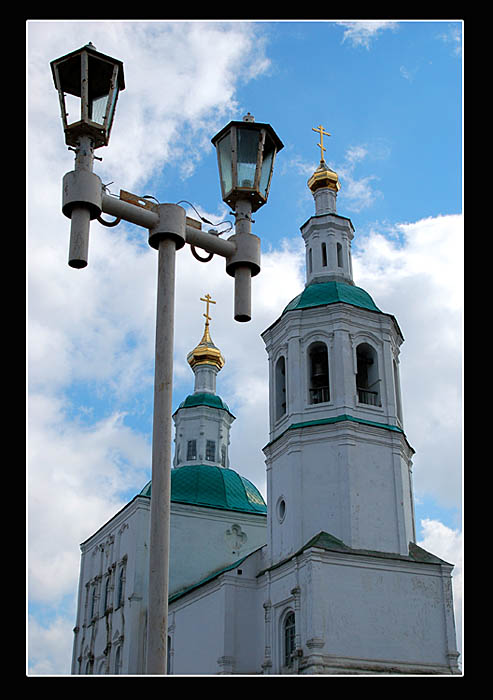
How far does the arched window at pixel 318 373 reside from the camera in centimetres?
2372

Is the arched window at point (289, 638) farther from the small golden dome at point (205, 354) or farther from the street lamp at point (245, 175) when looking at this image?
the small golden dome at point (205, 354)

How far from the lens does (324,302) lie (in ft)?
81.3

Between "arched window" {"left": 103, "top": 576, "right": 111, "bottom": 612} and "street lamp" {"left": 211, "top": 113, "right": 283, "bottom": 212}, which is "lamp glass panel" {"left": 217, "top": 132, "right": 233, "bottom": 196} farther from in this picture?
"arched window" {"left": 103, "top": 576, "right": 111, "bottom": 612}

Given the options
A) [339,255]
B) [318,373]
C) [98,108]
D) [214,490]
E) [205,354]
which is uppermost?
[205,354]

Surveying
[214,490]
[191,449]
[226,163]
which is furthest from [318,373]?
[226,163]

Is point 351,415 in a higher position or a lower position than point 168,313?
higher

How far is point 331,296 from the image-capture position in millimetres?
24922

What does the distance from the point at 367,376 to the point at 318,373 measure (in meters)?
→ 1.52

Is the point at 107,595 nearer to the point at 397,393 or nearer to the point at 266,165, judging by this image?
the point at 397,393

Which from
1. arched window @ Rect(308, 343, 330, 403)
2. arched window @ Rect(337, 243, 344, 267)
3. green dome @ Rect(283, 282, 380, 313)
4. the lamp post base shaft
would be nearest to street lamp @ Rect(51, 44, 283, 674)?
the lamp post base shaft

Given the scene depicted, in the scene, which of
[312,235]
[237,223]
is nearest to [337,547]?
[312,235]
